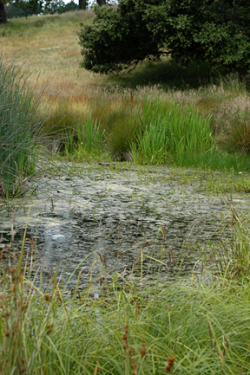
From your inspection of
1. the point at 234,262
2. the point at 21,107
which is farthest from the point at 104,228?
the point at 21,107

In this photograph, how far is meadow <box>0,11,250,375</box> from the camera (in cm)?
119

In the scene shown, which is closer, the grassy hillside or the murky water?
the murky water

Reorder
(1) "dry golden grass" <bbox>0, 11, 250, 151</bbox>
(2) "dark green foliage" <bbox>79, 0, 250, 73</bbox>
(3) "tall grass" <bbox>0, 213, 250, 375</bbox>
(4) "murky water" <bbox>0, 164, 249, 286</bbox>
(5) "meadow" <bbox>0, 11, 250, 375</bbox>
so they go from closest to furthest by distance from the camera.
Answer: (3) "tall grass" <bbox>0, 213, 250, 375</bbox> → (5) "meadow" <bbox>0, 11, 250, 375</bbox> → (4) "murky water" <bbox>0, 164, 249, 286</bbox> → (1) "dry golden grass" <bbox>0, 11, 250, 151</bbox> → (2) "dark green foliage" <bbox>79, 0, 250, 73</bbox>

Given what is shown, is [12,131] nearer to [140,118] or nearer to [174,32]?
[140,118]

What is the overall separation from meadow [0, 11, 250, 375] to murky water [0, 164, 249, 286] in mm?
119

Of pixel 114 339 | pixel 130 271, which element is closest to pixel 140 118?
pixel 130 271

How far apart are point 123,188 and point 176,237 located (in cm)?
163

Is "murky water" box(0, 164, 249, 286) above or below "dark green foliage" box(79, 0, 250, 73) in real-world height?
below

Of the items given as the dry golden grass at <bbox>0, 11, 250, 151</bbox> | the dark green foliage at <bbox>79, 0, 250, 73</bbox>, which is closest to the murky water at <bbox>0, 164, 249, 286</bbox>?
the dry golden grass at <bbox>0, 11, 250, 151</bbox>

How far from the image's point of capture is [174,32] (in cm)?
1326

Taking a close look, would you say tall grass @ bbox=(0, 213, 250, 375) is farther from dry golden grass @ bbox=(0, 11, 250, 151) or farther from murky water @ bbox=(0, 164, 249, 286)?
dry golden grass @ bbox=(0, 11, 250, 151)

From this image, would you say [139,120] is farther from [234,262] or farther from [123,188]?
[234,262]

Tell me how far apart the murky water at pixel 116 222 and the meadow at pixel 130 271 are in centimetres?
12

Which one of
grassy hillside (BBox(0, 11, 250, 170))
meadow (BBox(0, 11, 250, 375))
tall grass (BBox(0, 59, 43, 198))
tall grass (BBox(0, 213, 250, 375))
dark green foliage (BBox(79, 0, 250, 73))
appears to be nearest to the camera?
tall grass (BBox(0, 213, 250, 375))
